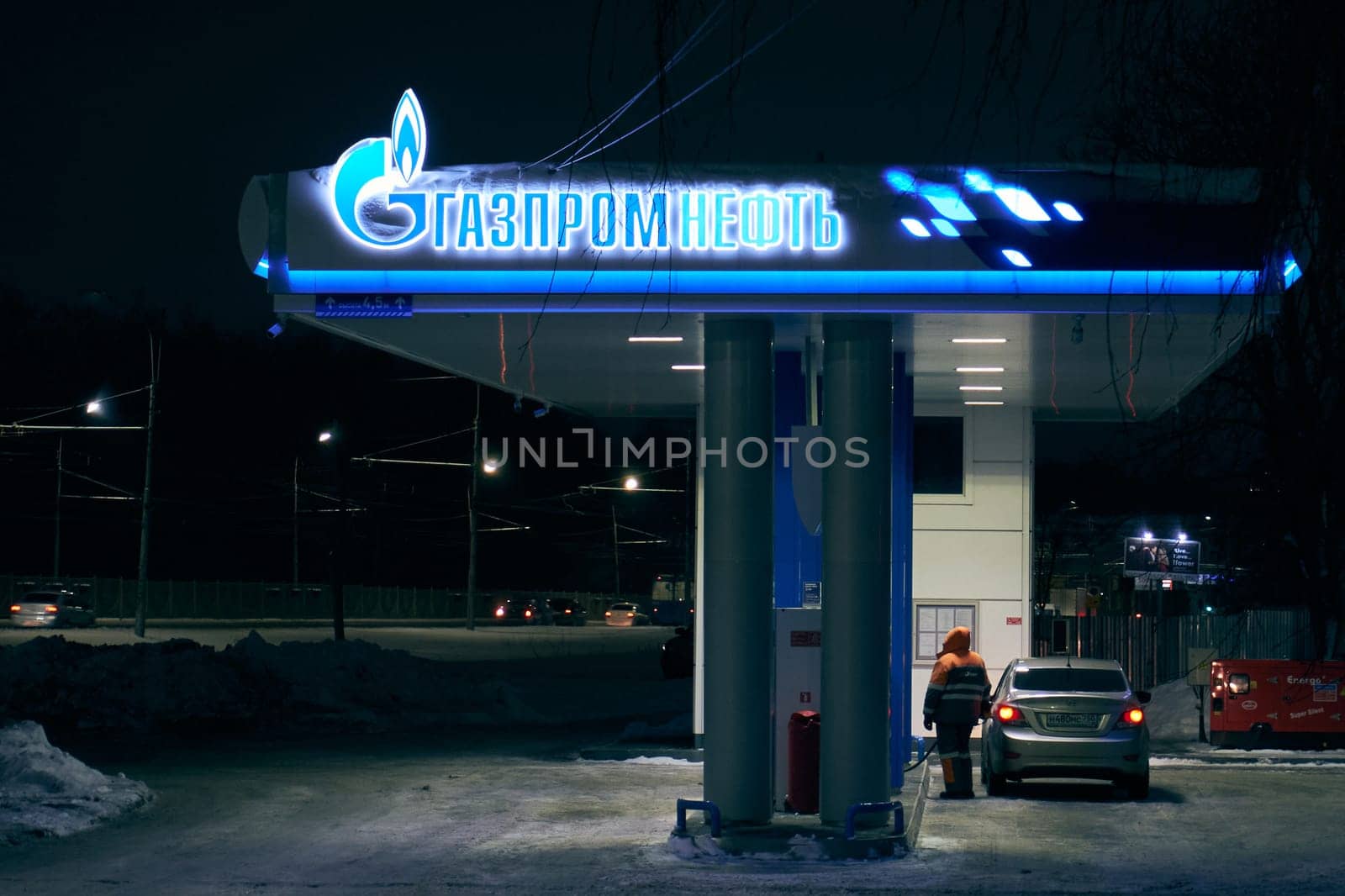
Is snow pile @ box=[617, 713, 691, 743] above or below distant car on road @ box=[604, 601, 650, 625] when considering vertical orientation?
below

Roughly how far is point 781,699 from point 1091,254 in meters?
4.43

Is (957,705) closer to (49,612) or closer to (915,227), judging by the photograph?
(915,227)

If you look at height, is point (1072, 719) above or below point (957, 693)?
below

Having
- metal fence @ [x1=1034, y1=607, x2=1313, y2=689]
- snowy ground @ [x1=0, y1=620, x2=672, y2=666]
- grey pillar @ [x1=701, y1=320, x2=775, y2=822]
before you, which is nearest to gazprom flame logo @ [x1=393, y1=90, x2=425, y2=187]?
grey pillar @ [x1=701, y1=320, x2=775, y2=822]

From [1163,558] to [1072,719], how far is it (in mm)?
22881

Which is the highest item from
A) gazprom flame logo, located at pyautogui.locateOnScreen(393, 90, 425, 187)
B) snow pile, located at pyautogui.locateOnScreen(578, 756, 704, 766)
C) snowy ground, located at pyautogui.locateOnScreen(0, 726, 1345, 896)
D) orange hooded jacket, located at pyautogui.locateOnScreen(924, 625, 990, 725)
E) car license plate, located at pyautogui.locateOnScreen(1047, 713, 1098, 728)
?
gazprom flame logo, located at pyautogui.locateOnScreen(393, 90, 425, 187)

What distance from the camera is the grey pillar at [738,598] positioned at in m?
12.8

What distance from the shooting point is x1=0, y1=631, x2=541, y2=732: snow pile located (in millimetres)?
25812

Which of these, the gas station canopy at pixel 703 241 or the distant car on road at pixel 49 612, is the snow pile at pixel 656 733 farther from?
the distant car on road at pixel 49 612

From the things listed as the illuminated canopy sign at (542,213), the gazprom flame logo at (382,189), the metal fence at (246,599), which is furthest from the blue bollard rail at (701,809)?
the metal fence at (246,599)

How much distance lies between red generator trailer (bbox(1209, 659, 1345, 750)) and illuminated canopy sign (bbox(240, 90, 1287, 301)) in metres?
12.1

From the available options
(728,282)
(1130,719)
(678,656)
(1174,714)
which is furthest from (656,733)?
(678,656)

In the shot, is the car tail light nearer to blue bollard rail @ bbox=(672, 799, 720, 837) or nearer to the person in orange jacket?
the person in orange jacket

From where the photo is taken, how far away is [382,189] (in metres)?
12.6
